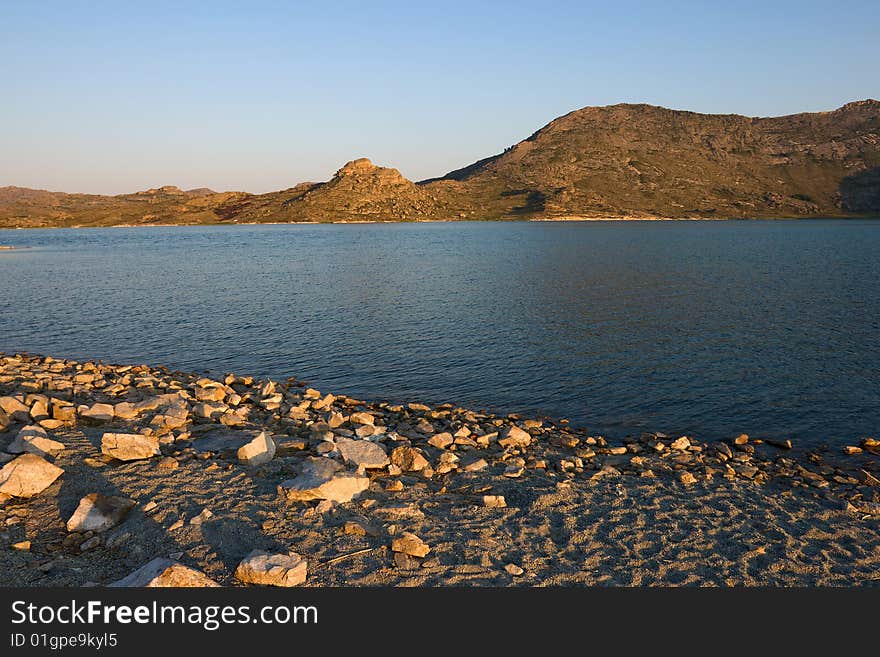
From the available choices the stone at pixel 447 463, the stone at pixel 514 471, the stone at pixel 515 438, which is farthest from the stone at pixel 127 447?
the stone at pixel 515 438

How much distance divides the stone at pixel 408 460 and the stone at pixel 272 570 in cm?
772

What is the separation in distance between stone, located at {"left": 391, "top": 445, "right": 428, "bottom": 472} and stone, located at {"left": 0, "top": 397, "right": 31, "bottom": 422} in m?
15.6

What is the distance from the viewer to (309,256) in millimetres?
128625

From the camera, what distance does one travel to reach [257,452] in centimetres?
1889

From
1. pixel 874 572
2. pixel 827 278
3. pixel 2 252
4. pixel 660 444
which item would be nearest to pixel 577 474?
pixel 660 444

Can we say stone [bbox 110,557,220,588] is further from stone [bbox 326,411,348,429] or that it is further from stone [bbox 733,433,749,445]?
stone [bbox 733,433,749,445]

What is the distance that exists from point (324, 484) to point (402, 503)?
8.19ft

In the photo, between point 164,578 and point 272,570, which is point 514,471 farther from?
point 164,578

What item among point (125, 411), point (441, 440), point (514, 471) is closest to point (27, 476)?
point (125, 411)

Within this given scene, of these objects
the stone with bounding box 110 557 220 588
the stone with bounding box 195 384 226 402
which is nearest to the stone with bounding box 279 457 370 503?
the stone with bounding box 110 557 220 588

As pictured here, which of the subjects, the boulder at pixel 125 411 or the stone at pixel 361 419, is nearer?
the boulder at pixel 125 411

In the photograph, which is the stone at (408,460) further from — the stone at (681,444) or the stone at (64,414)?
the stone at (64,414)

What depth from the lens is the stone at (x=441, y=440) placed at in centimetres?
2278

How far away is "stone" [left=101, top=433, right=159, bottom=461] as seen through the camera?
18.4 m
